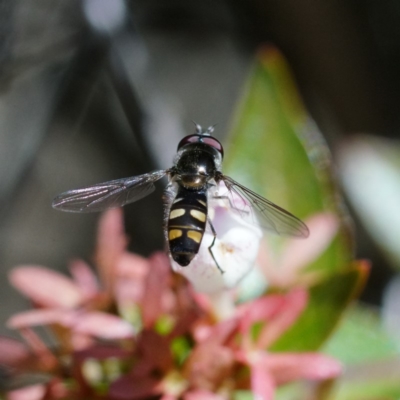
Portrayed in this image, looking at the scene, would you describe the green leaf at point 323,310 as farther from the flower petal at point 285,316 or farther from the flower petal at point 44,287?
the flower petal at point 44,287

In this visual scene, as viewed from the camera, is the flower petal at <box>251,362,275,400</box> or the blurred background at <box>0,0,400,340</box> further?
the blurred background at <box>0,0,400,340</box>

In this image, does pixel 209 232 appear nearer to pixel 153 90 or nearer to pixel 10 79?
pixel 10 79

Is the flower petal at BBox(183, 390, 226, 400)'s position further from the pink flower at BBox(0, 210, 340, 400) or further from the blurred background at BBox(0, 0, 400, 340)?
the blurred background at BBox(0, 0, 400, 340)

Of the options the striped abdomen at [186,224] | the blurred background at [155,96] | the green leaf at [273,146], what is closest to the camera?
the striped abdomen at [186,224]

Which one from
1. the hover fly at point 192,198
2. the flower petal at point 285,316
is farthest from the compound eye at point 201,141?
the flower petal at point 285,316

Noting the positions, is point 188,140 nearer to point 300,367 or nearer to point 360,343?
point 300,367

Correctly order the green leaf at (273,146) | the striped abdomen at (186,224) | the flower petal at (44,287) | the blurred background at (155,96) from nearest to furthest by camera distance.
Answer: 1. the striped abdomen at (186,224)
2. the flower petal at (44,287)
3. the green leaf at (273,146)
4. the blurred background at (155,96)

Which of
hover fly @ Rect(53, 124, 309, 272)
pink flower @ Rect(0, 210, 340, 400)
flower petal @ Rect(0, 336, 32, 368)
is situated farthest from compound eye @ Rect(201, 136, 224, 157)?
flower petal @ Rect(0, 336, 32, 368)
